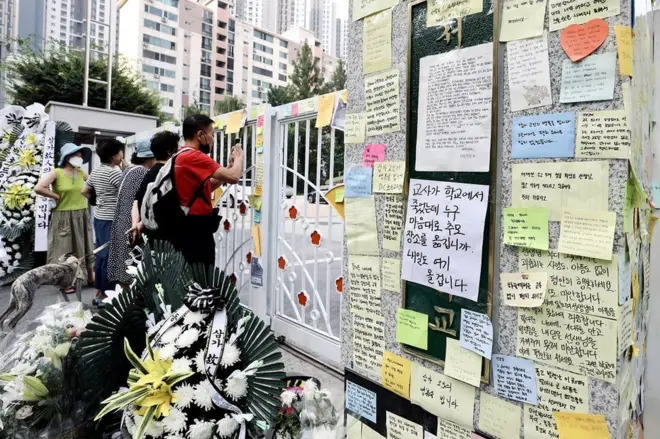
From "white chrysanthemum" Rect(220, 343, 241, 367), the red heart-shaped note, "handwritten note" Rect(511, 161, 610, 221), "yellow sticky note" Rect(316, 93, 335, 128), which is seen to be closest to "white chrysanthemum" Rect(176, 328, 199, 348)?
"white chrysanthemum" Rect(220, 343, 241, 367)

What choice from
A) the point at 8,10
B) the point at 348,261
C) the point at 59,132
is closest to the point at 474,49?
the point at 348,261

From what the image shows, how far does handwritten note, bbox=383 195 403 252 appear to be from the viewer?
1.27m

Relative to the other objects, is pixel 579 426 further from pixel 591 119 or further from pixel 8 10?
pixel 8 10

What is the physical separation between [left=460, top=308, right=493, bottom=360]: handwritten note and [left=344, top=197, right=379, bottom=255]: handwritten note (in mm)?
332

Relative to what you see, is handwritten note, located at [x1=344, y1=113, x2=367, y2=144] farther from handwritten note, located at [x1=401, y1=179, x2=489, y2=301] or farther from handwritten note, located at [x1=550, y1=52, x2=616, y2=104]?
handwritten note, located at [x1=550, y1=52, x2=616, y2=104]

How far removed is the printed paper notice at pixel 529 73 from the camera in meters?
0.98

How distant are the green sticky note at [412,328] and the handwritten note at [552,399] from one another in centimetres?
28

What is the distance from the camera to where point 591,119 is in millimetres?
916

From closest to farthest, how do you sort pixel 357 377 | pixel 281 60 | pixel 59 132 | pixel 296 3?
pixel 357 377 → pixel 59 132 → pixel 281 60 → pixel 296 3

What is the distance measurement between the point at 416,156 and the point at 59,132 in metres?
6.45

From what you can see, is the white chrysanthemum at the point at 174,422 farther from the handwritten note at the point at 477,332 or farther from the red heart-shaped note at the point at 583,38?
the red heart-shaped note at the point at 583,38

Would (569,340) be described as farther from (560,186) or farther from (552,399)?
(560,186)

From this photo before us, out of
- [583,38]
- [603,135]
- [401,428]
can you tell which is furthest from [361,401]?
[583,38]

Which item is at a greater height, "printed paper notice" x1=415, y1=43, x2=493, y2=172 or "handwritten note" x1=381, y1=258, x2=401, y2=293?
"printed paper notice" x1=415, y1=43, x2=493, y2=172
